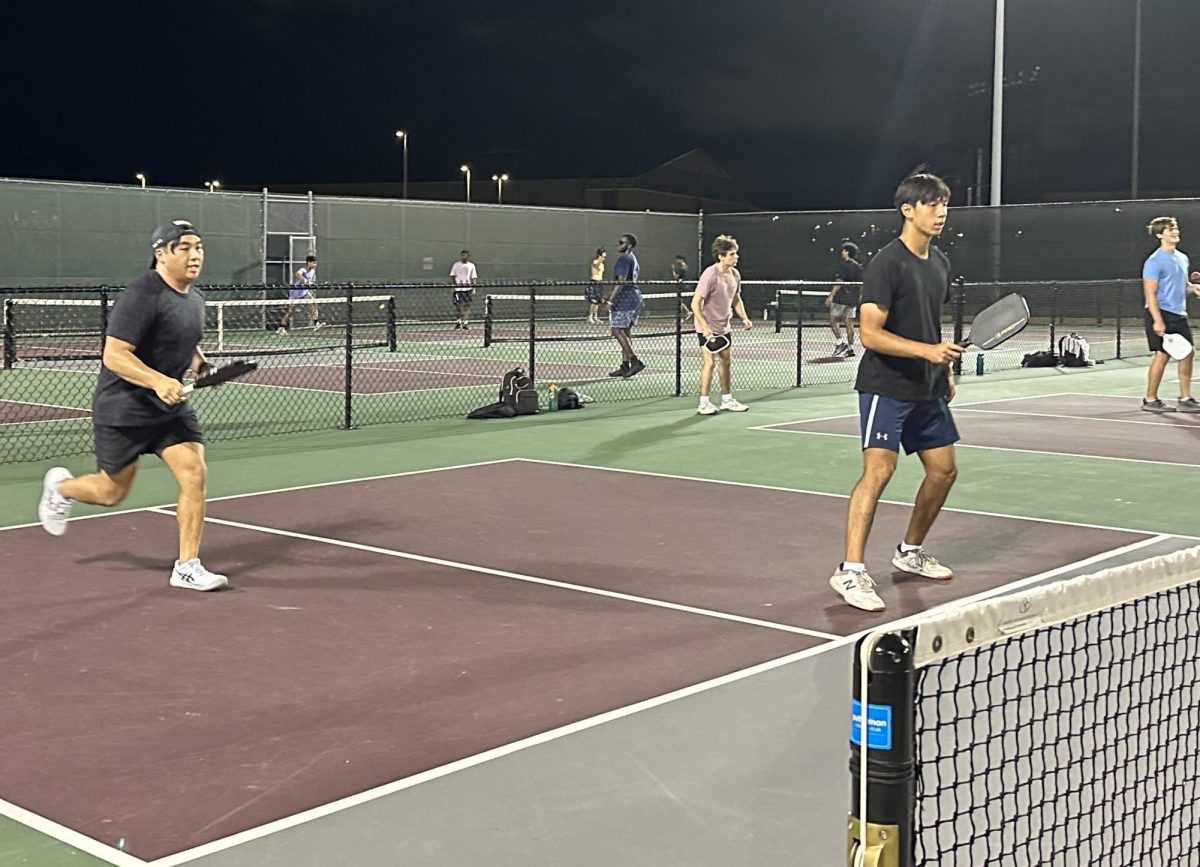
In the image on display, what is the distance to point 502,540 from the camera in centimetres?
872

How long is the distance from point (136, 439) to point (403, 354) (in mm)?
17983

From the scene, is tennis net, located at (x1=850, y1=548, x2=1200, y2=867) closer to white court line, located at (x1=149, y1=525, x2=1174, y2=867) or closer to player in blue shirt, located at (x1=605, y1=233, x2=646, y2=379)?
white court line, located at (x1=149, y1=525, x2=1174, y2=867)

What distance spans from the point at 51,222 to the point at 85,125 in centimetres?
5983

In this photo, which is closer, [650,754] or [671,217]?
[650,754]

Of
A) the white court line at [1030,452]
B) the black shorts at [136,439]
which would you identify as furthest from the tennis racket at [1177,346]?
the black shorts at [136,439]

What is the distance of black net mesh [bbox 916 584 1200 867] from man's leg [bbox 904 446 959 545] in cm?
165

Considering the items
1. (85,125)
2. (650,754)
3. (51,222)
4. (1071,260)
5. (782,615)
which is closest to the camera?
(650,754)

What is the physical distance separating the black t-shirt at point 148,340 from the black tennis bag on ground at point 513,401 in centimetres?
796

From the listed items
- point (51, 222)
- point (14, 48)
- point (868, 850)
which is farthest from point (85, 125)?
point (868, 850)

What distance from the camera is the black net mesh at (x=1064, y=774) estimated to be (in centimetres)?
381

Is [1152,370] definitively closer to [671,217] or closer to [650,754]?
[650,754]

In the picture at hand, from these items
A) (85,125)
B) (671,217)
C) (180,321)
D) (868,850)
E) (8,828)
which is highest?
(85,125)

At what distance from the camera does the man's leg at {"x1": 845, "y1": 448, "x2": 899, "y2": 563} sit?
7.10 metres

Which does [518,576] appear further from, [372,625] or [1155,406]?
[1155,406]
